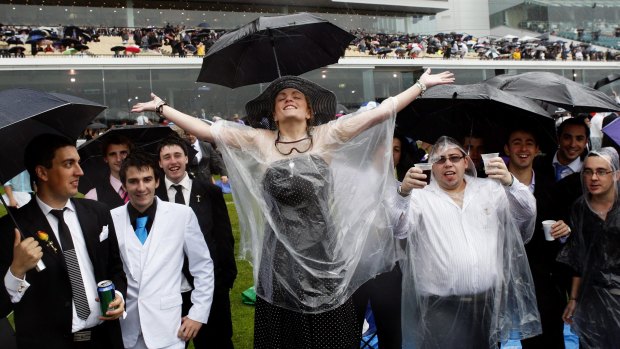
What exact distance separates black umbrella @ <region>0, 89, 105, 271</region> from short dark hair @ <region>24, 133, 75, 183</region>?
125 millimetres

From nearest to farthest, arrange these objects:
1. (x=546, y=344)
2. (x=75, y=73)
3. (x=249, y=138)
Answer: (x=249, y=138), (x=546, y=344), (x=75, y=73)

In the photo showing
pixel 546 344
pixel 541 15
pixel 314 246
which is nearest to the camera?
pixel 314 246

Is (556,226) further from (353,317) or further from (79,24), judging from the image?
(79,24)

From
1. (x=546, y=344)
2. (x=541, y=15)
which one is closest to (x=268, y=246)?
(x=546, y=344)

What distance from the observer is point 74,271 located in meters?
2.66

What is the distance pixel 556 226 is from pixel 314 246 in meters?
1.53

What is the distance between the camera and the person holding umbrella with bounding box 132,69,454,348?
→ 2785mm

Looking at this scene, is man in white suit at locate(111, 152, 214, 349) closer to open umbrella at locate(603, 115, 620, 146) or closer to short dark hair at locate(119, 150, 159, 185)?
short dark hair at locate(119, 150, 159, 185)

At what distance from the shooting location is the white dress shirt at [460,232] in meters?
3.06

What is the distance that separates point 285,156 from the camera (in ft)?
9.30

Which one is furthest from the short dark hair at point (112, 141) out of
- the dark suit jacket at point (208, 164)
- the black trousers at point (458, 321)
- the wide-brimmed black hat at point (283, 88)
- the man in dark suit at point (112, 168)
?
the black trousers at point (458, 321)

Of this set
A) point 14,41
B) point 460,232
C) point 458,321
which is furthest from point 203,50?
point 458,321

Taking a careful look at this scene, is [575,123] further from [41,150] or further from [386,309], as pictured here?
[41,150]

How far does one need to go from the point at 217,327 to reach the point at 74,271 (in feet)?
4.50
